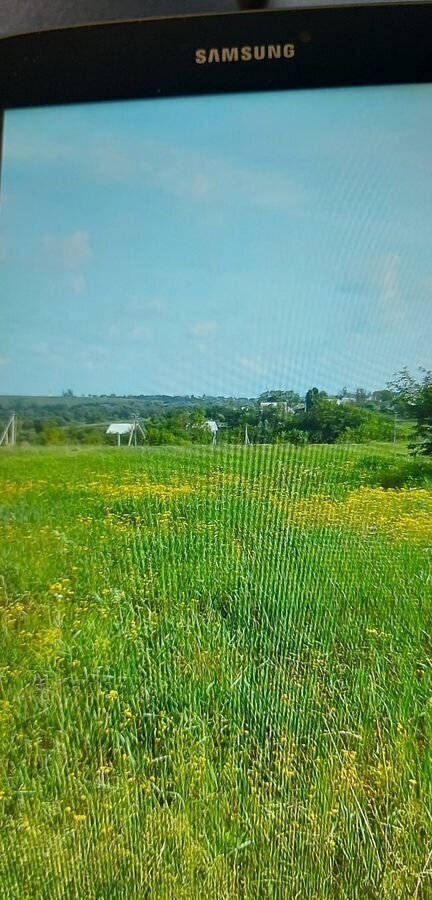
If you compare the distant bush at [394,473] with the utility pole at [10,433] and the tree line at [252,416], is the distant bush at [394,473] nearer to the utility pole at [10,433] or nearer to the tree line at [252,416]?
the tree line at [252,416]

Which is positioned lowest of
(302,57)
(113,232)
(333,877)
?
(333,877)

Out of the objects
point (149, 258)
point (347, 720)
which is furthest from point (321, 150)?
point (347, 720)

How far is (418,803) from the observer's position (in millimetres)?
398

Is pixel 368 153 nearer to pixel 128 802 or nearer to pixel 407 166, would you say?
pixel 407 166

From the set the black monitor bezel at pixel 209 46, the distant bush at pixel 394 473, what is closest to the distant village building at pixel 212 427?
the distant bush at pixel 394 473

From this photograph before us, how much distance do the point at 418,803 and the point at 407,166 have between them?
1.39 feet

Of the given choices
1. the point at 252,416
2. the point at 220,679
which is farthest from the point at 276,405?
the point at 220,679

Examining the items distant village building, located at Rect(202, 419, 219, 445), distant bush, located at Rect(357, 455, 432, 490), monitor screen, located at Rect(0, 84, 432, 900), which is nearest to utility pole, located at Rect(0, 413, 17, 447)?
monitor screen, located at Rect(0, 84, 432, 900)

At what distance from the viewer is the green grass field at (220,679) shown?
1.32 ft

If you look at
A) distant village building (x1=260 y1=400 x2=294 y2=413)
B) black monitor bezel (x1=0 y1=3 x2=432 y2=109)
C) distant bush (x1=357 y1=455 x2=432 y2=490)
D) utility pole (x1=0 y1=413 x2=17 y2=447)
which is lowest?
distant bush (x1=357 y1=455 x2=432 y2=490)

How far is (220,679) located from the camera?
43 cm

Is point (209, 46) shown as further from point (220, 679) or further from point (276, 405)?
point (220, 679)

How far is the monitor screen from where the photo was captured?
408 mm

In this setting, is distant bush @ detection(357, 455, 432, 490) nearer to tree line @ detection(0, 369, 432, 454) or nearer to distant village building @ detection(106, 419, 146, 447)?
tree line @ detection(0, 369, 432, 454)
